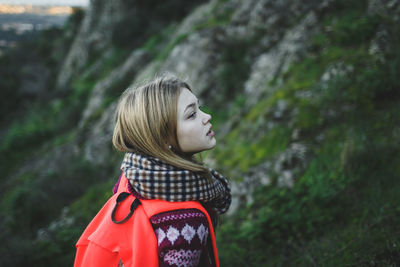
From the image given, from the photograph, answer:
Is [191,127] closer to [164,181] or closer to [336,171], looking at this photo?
[164,181]

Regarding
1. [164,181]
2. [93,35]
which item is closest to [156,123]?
[164,181]

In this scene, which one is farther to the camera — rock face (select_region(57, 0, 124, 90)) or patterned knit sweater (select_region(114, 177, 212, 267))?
rock face (select_region(57, 0, 124, 90))

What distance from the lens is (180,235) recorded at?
109cm

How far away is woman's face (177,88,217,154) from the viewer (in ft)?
4.29

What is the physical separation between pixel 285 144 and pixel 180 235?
2300 millimetres

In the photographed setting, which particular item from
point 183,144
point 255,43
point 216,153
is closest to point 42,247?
point 216,153

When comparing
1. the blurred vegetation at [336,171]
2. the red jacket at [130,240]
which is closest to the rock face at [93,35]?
the blurred vegetation at [336,171]

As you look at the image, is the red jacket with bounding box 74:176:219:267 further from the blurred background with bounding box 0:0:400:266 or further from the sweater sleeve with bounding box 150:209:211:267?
the blurred background with bounding box 0:0:400:266

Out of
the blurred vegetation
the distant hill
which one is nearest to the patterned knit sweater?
the blurred vegetation

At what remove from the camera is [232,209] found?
304cm

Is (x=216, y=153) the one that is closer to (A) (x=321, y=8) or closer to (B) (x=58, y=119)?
(A) (x=321, y=8)

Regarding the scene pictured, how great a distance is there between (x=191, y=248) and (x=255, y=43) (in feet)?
17.5

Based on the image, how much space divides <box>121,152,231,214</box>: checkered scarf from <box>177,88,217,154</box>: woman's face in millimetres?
147

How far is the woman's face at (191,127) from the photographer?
51.5 inches
